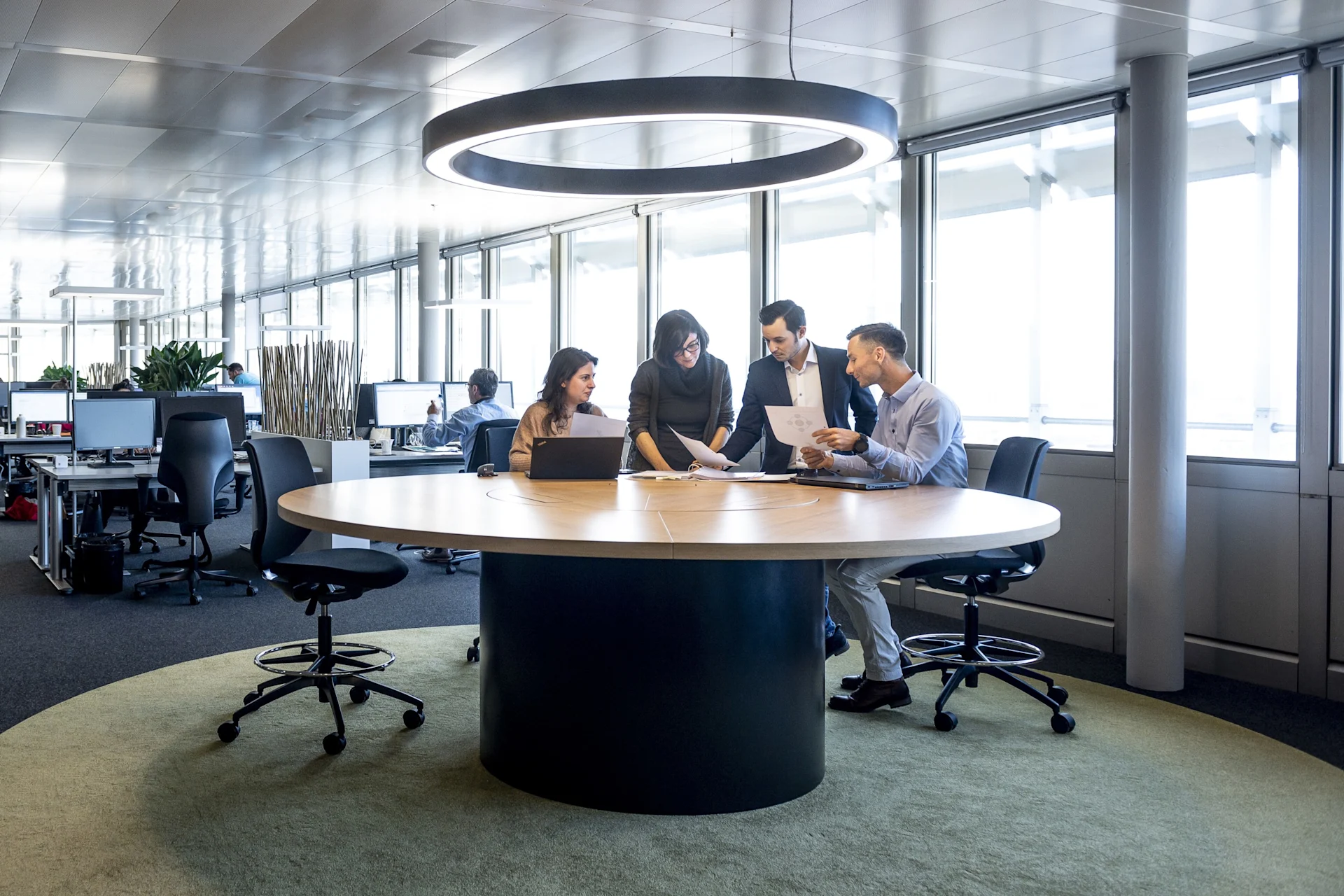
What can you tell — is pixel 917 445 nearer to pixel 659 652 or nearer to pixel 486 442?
pixel 659 652

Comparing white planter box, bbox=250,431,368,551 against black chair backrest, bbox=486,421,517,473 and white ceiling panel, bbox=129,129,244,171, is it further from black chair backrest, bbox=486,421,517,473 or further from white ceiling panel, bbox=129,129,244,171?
white ceiling panel, bbox=129,129,244,171

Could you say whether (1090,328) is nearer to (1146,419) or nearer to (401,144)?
(1146,419)

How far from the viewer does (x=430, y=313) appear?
11.7 m

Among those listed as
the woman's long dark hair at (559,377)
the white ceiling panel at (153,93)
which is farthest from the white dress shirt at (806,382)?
the white ceiling panel at (153,93)

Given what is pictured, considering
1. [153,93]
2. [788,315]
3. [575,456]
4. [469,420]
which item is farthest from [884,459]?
[153,93]

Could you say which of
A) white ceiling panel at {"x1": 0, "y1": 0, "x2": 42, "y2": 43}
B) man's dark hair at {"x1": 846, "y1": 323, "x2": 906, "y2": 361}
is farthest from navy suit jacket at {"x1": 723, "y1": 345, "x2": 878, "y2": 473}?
→ white ceiling panel at {"x1": 0, "y1": 0, "x2": 42, "y2": 43}

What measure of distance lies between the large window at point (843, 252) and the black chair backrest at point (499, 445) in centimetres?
229

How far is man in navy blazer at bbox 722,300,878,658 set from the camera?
4711mm

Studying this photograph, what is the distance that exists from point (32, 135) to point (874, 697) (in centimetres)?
597

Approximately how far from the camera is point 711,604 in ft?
9.42

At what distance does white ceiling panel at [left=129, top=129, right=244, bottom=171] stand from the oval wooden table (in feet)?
14.5

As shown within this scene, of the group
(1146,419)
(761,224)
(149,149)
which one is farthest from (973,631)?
(149,149)

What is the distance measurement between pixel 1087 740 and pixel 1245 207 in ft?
8.61

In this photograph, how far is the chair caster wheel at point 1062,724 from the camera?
3.72 m
